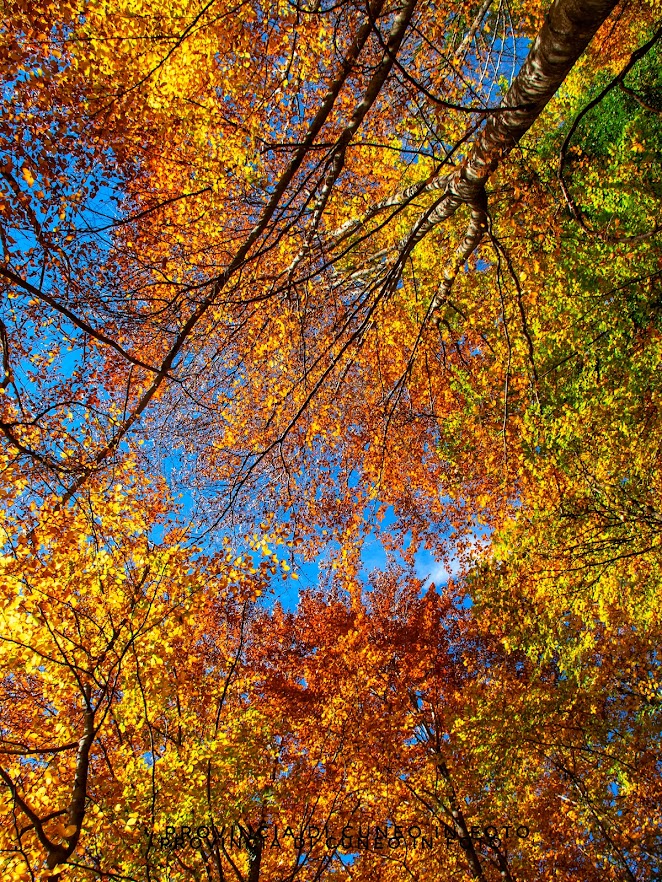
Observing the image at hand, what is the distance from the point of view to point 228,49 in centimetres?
647

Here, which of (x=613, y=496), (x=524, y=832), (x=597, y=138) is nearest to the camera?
(x=613, y=496)

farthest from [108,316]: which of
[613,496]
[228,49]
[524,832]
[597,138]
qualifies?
[597,138]

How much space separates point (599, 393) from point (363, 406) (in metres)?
4.32

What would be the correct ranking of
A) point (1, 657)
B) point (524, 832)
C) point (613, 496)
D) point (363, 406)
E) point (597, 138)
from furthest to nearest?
point (597, 138) < point (524, 832) < point (363, 406) < point (613, 496) < point (1, 657)

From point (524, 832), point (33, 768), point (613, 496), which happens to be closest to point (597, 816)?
point (524, 832)

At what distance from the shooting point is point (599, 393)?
873 cm

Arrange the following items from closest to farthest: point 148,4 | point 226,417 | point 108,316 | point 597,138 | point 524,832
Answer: point 108,316, point 226,417, point 148,4, point 524,832, point 597,138

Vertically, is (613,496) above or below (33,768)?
above

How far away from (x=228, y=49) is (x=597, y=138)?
1013cm

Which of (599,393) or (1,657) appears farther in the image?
(599,393)

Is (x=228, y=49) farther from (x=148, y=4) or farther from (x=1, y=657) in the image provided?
(x=1, y=657)

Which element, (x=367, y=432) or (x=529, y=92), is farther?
(x=367, y=432)

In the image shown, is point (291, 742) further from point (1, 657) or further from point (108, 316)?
point (108, 316)

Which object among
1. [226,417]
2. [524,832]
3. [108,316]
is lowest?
[524,832]
